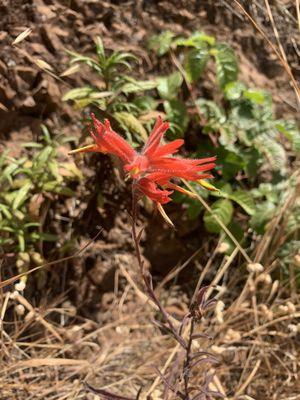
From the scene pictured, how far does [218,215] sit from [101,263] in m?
0.50

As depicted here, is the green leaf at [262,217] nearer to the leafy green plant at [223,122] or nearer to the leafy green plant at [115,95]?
the leafy green plant at [223,122]

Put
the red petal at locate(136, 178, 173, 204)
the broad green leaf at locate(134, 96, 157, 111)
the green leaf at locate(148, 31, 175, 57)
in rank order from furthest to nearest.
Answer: the green leaf at locate(148, 31, 175, 57) → the broad green leaf at locate(134, 96, 157, 111) → the red petal at locate(136, 178, 173, 204)

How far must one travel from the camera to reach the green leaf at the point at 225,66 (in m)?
2.27

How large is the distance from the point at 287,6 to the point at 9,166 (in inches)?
61.8

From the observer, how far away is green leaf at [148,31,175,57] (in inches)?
91.5

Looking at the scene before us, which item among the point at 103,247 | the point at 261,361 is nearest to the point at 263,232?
the point at 261,361

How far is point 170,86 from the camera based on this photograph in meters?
2.29

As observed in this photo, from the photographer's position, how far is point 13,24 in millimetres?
2111

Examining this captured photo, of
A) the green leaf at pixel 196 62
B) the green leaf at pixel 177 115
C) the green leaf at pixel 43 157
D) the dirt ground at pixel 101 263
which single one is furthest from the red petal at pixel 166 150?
the green leaf at pixel 196 62

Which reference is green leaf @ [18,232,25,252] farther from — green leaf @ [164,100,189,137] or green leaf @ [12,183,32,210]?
green leaf @ [164,100,189,137]

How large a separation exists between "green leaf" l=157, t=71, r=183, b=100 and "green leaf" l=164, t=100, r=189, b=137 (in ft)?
0.13

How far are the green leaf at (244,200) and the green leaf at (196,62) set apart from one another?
49cm

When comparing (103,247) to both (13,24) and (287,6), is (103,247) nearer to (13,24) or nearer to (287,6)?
(13,24)

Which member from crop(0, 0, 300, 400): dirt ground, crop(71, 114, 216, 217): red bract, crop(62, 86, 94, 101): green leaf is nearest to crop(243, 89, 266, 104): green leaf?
crop(0, 0, 300, 400): dirt ground
